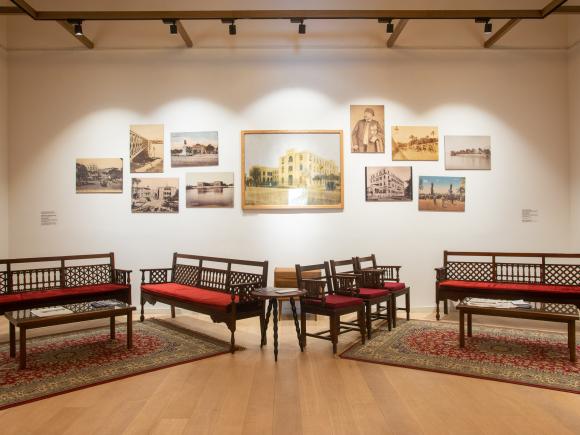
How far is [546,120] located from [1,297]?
29.7 feet

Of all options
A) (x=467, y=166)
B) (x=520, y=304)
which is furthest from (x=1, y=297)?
(x=467, y=166)

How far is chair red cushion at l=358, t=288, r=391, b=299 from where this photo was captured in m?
5.70

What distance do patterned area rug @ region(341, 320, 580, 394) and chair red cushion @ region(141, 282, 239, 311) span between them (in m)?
1.63

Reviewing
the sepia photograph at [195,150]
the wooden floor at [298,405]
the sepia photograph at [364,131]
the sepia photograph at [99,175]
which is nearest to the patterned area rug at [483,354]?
the wooden floor at [298,405]

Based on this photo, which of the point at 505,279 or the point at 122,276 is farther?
the point at 505,279

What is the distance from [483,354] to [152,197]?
562 cm

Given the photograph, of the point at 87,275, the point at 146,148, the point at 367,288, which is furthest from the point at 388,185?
the point at 87,275

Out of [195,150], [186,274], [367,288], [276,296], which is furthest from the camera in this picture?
[195,150]

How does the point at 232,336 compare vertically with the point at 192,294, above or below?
below

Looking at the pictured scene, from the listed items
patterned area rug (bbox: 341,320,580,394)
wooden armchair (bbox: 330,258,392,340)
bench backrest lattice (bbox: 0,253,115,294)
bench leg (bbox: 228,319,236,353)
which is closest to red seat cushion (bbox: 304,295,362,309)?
wooden armchair (bbox: 330,258,392,340)

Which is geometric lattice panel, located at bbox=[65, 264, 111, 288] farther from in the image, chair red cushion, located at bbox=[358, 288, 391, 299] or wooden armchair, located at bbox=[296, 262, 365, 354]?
chair red cushion, located at bbox=[358, 288, 391, 299]

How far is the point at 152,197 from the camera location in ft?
25.1

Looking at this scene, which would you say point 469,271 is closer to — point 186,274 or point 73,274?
point 186,274

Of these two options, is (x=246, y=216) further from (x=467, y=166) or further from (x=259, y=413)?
(x=259, y=413)
